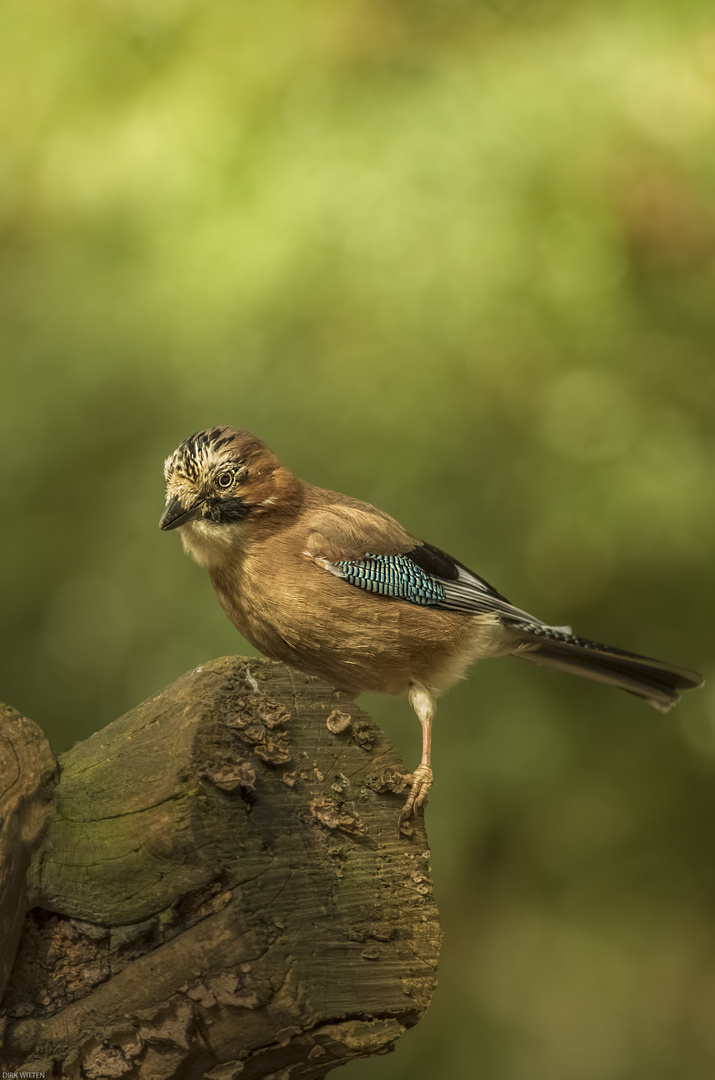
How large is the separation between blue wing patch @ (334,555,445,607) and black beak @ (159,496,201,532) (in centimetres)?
62

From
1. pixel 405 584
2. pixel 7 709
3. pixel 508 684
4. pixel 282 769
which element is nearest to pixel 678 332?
pixel 508 684

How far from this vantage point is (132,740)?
2.95 meters

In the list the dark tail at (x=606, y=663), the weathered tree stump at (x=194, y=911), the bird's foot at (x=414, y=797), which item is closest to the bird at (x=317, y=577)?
the dark tail at (x=606, y=663)

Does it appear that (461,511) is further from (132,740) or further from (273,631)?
(132,740)

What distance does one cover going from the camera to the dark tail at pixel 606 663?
468cm

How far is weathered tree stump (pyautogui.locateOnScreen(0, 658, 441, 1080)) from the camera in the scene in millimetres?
2668

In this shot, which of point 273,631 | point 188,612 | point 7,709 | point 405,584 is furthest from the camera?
point 188,612

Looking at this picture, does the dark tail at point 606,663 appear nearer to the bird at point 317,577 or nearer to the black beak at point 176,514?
the bird at point 317,577

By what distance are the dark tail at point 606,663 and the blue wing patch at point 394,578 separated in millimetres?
522

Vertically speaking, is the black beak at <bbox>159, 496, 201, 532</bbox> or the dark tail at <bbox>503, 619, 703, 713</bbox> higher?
the dark tail at <bbox>503, 619, 703, 713</bbox>

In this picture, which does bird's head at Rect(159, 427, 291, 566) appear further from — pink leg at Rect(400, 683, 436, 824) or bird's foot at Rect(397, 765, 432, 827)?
bird's foot at Rect(397, 765, 432, 827)

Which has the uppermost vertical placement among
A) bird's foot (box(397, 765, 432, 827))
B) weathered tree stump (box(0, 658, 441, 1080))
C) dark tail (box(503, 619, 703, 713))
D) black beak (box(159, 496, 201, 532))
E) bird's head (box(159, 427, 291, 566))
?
dark tail (box(503, 619, 703, 713))

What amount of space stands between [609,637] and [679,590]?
56cm

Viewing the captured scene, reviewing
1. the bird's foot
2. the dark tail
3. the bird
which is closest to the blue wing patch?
the bird
